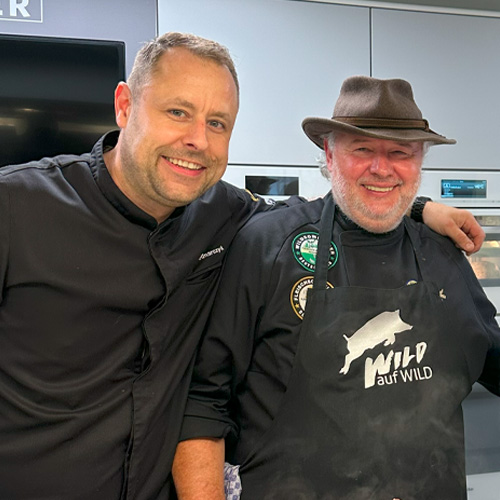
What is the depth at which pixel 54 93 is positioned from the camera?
1728 mm

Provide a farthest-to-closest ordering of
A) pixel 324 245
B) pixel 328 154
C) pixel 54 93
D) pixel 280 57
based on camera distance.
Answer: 1. pixel 280 57
2. pixel 54 93
3. pixel 328 154
4. pixel 324 245

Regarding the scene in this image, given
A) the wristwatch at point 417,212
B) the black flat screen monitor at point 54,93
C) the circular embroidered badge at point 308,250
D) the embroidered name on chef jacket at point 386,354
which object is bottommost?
the embroidered name on chef jacket at point 386,354

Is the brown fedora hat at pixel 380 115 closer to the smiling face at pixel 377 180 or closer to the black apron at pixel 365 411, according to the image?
the smiling face at pixel 377 180

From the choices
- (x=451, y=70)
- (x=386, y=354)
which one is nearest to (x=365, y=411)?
(x=386, y=354)

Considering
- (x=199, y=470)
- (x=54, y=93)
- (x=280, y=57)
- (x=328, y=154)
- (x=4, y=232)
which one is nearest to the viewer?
(x=4, y=232)

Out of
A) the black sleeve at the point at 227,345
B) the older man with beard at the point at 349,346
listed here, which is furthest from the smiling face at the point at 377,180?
the black sleeve at the point at 227,345

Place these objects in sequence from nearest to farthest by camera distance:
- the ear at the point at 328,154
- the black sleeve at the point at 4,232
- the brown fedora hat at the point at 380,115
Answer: the black sleeve at the point at 4,232 → the brown fedora hat at the point at 380,115 → the ear at the point at 328,154

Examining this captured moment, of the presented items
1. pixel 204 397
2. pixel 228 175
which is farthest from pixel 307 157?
pixel 204 397

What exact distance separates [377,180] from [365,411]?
1.50 feet

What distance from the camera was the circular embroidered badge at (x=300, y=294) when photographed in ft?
3.42

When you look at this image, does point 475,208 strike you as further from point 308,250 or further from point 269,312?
point 269,312

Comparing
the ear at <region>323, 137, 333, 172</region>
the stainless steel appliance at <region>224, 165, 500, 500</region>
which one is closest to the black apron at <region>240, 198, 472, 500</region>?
the ear at <region>323, 137, 333, 172</region>

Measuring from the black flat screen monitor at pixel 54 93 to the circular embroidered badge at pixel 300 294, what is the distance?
0.99 meters

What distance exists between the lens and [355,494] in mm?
979
